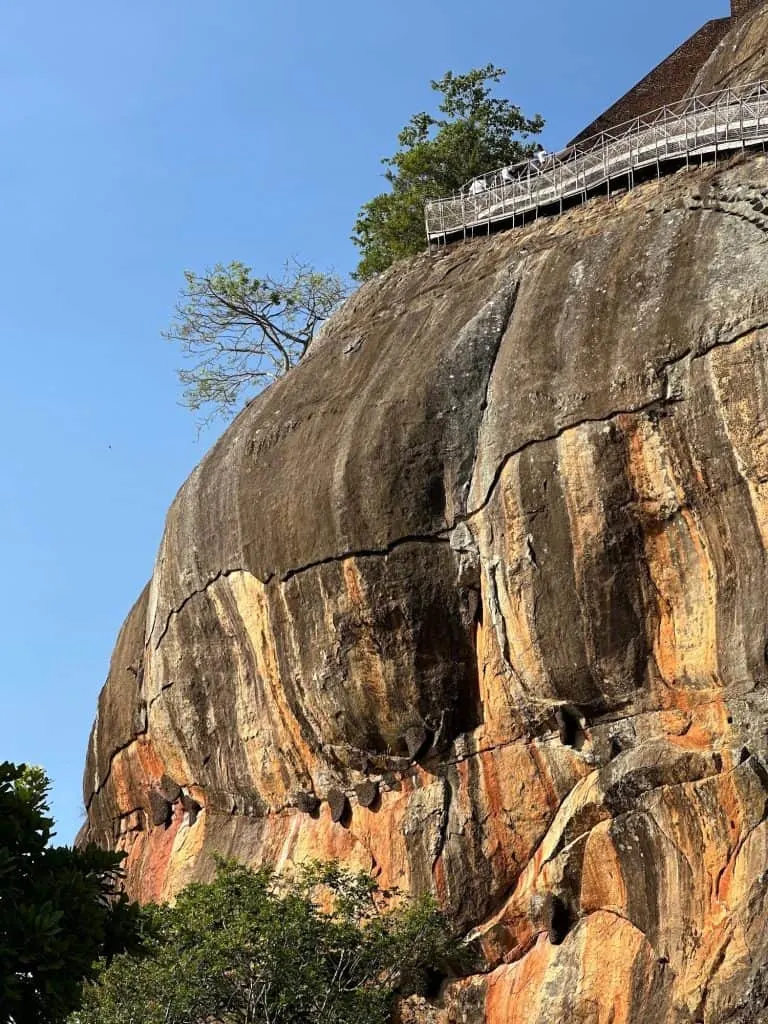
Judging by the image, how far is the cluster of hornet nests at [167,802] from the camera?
94.8 feet

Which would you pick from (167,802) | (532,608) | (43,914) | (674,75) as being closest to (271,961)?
(532,608)

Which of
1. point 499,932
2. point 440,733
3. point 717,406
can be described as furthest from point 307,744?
point 717,406

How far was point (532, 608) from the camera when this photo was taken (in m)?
22.4

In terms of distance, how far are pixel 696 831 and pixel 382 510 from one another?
6167mm

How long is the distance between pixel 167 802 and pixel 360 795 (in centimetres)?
563

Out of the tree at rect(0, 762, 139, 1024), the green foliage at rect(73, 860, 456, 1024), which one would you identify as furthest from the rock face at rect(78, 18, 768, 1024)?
the tree at rect(0, 762, 139, 1024)

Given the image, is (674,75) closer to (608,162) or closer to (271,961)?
(608,162)

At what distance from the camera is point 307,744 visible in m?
25.6

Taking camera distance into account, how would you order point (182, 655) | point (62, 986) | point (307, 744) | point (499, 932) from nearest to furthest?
point (62, 986), point (499, 932), point (307, 744), point (182, 655)

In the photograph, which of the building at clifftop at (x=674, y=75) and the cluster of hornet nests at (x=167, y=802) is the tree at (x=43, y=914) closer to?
the cluster of hornet nests at (x=167, y=802)

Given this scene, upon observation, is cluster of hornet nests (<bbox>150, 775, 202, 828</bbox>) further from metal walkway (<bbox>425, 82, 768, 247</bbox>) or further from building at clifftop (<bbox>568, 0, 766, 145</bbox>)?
building at clifftop (<bbox>568, 0, 766, 145</bbox>)

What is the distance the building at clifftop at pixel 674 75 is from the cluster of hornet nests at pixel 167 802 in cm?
1719

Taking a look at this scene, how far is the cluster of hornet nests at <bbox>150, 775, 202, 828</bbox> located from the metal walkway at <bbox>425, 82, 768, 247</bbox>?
1014 cm

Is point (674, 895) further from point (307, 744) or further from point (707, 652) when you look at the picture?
point (307, 744)
